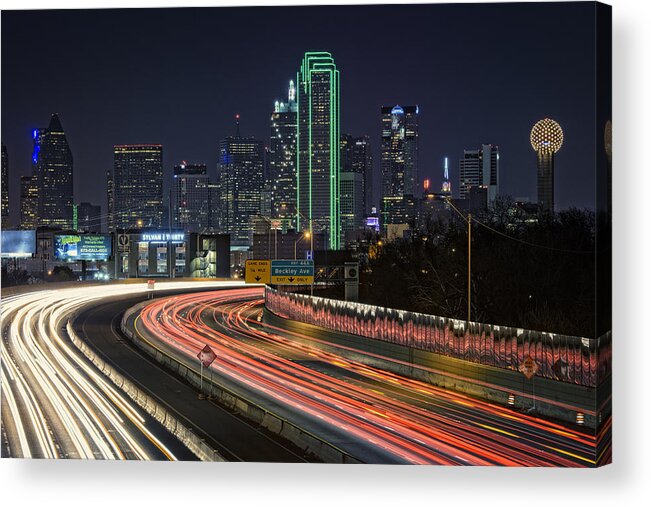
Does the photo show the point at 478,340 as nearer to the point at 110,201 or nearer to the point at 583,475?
the point at 583,475

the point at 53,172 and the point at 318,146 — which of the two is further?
the point at 318,146

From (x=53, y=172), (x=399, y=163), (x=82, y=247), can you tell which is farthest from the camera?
(x=82, y=247)

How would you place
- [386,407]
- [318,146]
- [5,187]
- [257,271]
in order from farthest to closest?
[257,271], [318,146], [5,187], [386,407]

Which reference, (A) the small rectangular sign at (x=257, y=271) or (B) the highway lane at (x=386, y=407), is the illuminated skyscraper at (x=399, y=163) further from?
(B) the highway lane at (x=386, y=407)

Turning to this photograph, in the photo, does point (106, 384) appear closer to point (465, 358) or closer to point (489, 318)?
point (465, 358)

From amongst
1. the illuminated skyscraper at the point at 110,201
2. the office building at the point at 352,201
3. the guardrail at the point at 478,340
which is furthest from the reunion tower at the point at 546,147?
the illuminated skyscraper at the point at 110,201

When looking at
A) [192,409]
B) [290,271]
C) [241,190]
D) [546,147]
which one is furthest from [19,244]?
[546,147]

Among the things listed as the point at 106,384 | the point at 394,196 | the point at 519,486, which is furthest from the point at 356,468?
the point at 394,196
